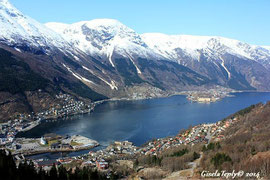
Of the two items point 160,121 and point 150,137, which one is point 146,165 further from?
point 160,121

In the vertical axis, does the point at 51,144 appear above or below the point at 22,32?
below

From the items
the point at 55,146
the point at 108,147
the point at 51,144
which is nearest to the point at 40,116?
the point at 51,144

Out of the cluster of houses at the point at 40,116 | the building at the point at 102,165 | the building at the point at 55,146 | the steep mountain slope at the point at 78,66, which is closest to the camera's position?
the building at the point at 102,165

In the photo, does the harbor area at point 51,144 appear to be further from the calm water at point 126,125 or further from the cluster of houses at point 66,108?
the cluster of houses at point 66,108

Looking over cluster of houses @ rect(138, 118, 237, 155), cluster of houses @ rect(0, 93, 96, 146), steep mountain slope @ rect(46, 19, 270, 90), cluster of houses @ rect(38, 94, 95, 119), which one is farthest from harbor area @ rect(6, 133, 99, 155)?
steep mountain slope @ rect(46, 19, 270, 90)

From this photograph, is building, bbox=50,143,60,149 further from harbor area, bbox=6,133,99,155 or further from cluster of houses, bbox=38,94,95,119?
cluster of houses, bbox=38,94,95,119

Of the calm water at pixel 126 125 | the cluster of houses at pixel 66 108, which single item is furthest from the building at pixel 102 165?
the cluster of houses at pixel 66 108

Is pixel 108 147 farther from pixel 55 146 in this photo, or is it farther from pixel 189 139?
pixel 189 139

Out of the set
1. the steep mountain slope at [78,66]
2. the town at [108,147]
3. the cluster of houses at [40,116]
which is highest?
the steep mountain slope at [78,66]

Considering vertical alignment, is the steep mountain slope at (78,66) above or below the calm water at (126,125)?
above
